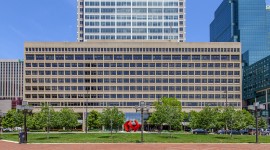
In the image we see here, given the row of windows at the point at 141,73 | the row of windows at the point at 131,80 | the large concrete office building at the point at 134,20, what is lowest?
the row of windows at the point at 131,80

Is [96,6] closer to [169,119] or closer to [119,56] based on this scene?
[119,56]

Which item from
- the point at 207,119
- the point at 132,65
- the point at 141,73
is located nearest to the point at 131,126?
the point at 207,119

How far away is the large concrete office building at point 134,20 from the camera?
531ft

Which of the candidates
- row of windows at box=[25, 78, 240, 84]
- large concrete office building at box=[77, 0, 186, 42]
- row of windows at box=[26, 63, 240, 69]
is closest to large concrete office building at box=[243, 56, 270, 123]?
row of windows at box=[25, 78, 240, 84]

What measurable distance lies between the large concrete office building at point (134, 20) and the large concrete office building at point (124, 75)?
3329cm

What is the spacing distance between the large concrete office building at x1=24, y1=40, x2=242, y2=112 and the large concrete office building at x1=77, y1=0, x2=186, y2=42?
33288 millimetres

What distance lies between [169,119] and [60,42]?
241 feet

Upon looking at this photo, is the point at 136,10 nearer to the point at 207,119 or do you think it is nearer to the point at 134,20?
the point at 134,20

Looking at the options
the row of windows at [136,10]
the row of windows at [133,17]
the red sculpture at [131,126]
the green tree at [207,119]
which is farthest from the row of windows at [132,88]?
the green tree at [207,119]

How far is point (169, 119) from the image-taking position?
64.6 metres

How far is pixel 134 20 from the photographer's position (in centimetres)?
16288

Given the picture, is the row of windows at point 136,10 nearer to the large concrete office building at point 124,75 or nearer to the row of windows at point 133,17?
the row of windows at point 133,17

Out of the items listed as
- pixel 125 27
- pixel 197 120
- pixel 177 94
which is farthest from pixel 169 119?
pixel 125 27

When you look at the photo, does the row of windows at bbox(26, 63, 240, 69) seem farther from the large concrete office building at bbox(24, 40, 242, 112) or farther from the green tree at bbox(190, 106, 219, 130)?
the green tree at bbox(190, 106, 219, 130)
